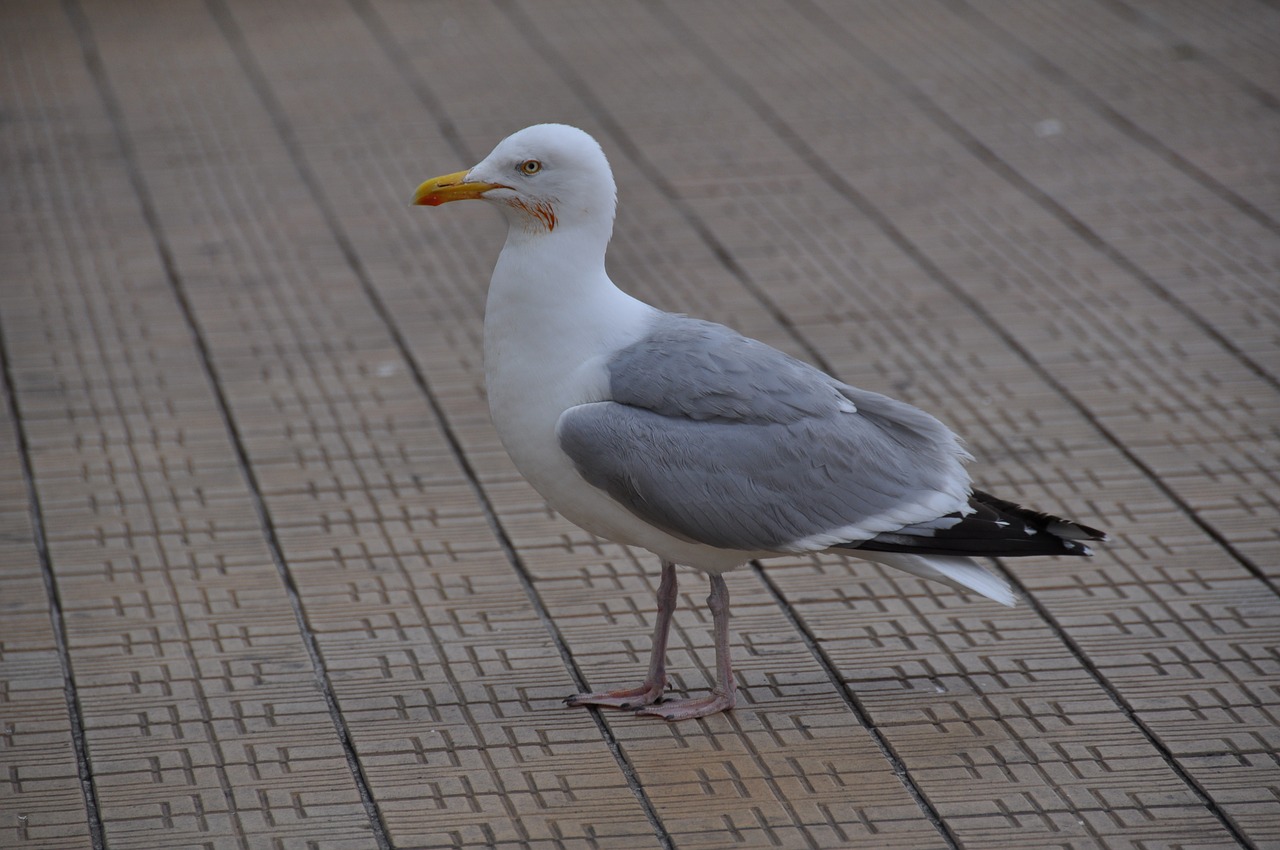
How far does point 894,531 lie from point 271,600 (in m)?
1.88

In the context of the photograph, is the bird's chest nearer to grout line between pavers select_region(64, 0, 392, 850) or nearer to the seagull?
the seagull

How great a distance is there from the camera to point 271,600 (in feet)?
14.9

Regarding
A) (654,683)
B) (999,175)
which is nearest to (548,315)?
(654,683)

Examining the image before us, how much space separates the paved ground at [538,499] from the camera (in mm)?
3732

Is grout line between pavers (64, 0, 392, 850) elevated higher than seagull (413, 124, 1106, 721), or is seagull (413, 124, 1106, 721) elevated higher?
seagull (413, 124, 1106, 721)

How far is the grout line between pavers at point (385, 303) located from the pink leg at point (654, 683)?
49mm

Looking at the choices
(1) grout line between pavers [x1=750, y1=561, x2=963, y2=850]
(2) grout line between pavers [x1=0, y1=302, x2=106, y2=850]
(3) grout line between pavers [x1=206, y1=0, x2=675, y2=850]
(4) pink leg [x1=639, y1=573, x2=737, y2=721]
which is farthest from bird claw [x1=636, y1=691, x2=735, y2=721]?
(2) grout line between pavers [x1=0, y1=302, x2=106, y2=850]

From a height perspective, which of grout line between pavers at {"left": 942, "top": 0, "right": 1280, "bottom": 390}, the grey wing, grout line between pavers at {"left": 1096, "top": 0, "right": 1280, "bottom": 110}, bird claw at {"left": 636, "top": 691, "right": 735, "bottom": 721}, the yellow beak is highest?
the yellow beak

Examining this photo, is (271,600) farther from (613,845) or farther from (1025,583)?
(1025,583)

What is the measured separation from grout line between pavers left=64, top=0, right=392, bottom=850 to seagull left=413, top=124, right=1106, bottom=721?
82 centimetres

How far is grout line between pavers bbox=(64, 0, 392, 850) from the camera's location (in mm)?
3684

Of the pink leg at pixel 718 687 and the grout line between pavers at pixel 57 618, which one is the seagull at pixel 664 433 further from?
the grout line between pavers at pixel 57 618

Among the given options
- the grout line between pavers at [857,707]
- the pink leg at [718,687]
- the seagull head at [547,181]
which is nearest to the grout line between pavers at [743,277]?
the grout line between pavers at [857,707]

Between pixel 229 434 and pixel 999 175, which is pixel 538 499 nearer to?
pixel 229 434
